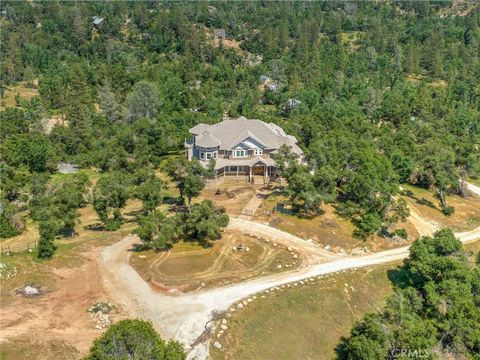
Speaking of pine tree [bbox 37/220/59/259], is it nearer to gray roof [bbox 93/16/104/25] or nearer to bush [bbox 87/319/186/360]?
bush [bbox 87/319/186/360]

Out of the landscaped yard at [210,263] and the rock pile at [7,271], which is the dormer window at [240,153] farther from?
the rock pile at [7,271]

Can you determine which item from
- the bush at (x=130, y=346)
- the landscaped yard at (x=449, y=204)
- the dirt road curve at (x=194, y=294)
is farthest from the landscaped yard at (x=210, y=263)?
the landscaped yard at (x=449, y=204)

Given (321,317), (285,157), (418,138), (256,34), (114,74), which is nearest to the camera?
(321,317)

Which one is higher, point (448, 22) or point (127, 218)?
point (448, 22)

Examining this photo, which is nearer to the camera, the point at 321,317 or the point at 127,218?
the point at 321,317

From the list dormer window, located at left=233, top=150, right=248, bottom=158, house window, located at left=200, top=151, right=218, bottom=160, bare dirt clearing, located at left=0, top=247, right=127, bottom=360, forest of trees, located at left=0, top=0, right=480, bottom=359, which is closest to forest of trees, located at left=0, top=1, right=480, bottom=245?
forest of trees, located at left=0, top=0, right=480, bottom=359

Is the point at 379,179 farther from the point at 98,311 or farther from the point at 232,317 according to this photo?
the point at 98,311

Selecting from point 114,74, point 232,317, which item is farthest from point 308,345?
point 114,74
